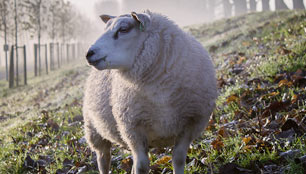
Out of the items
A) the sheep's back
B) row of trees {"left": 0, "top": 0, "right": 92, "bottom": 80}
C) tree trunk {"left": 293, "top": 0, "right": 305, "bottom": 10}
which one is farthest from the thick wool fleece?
tree trunk {"left": 293, "top": 0, "right": 305, "bottom": 10}

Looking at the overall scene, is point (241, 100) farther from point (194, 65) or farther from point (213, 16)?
point (213, 16)

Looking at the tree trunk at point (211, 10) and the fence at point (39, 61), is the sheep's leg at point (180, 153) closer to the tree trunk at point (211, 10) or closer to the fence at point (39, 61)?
the fence at point (39, 61)

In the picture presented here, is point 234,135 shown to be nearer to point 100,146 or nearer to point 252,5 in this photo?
point 100,146

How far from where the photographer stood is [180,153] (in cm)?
265

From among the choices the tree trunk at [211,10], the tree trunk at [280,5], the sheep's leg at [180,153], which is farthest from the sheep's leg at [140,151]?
the tree trunk at [211,10]

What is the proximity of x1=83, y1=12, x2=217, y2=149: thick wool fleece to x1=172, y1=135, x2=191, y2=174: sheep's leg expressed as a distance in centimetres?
6

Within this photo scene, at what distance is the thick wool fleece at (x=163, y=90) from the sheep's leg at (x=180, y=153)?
60 millimetres


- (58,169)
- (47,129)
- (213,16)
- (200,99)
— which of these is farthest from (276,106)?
(213,16)

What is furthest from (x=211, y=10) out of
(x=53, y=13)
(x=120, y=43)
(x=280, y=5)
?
(x=120, y=43)

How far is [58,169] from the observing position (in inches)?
152

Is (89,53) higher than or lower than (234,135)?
higher

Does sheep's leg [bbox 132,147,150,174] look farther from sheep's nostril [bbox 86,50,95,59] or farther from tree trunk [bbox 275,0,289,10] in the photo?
tree trunk [bbox 275,0,289,10]

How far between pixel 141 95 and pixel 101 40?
2.03 ft

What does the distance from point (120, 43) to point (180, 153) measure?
1141mm
